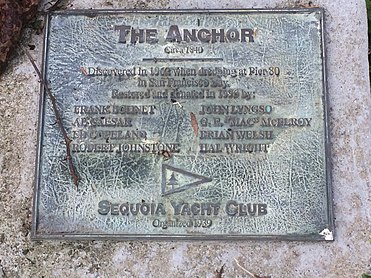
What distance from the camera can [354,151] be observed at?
246 cm

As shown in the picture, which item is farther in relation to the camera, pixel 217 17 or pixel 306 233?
pixel 217 17

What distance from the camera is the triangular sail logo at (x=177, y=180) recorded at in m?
2.42

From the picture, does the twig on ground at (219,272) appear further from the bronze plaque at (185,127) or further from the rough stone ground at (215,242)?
the bronze plaque at (185,127)

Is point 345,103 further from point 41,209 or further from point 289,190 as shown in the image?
point 41,209

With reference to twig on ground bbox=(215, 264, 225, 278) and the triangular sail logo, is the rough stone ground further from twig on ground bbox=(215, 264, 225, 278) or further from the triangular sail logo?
the triangular sail logo

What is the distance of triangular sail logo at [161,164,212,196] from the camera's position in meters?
2.42

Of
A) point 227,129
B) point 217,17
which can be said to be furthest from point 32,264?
point 217,17

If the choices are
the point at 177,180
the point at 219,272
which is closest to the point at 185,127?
the point at 177,180

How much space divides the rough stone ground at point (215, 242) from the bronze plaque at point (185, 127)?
0.07 metres

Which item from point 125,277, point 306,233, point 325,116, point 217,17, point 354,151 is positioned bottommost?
point 125,277

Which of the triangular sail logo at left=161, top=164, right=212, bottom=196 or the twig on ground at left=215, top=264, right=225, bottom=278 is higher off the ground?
the triangular sail logo at left=161, top=164, right=212, bottom=196

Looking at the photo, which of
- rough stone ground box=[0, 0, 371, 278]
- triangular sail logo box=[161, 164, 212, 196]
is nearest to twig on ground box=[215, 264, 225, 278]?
rough stone ground box=[0, 0, 371, 278]

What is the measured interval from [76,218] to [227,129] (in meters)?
0.83

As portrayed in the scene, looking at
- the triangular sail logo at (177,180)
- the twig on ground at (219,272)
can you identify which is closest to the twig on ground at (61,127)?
the triangular sail logo at (177,180)
